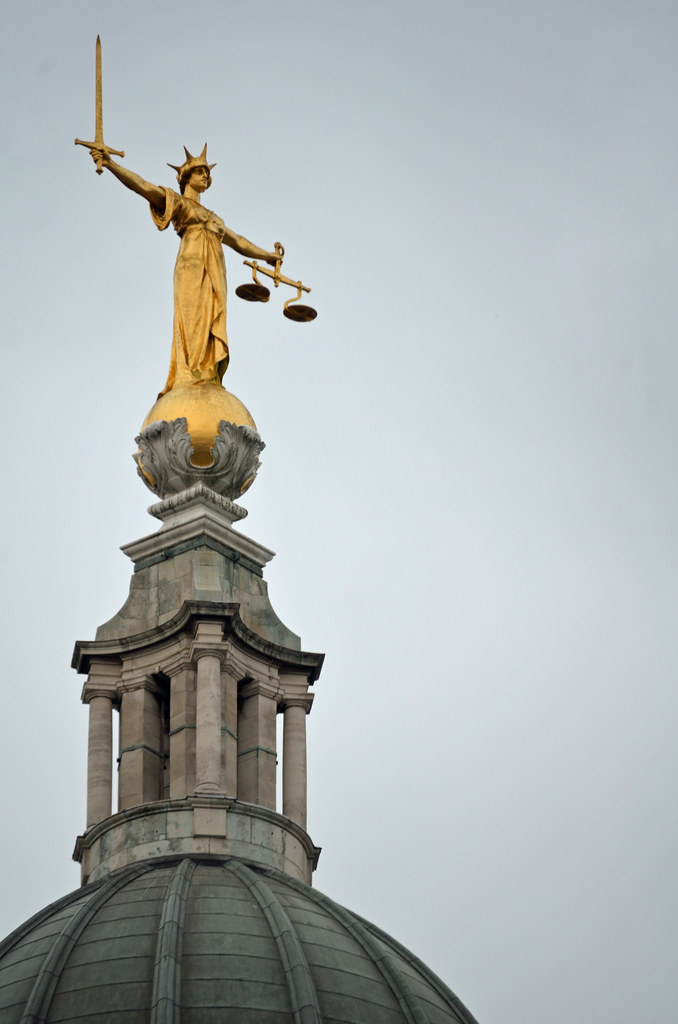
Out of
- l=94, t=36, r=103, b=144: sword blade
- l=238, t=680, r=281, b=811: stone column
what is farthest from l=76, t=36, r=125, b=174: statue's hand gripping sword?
l=238, t=680, r=281, b=811: stone column

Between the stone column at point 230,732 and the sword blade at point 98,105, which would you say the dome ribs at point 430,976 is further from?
the sword blade at point 98,105

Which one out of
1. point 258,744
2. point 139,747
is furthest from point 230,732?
point 139,747

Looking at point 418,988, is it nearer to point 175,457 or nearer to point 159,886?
point 159,886

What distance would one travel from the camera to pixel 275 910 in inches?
2322

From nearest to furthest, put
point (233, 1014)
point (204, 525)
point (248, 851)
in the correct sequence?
1. point (233, 1014)
2. point (248, 851)
3. point (204, 525)

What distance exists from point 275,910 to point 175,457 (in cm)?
1313

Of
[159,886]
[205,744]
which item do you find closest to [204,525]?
[205,744]

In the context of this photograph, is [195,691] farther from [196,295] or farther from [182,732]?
[196,295]

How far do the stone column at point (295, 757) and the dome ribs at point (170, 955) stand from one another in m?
5.43

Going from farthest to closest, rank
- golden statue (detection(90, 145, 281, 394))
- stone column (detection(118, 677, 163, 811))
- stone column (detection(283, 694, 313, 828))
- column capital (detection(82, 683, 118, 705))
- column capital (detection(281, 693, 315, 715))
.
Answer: golden statue (detection(90, 145, 281, 394)) < column capital (detection(281, 693, 315, 715)) < column capital (detection(82, 683, 118, 705)) < stone column (detection(283, 694, 313, 828)) < stone column (detection(118, 677, 163, 811))

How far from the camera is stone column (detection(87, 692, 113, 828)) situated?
212ft

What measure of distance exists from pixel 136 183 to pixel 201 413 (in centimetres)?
573

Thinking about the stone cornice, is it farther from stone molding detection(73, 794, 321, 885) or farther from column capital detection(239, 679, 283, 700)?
stone molding detection(73, 794, 321, 885)

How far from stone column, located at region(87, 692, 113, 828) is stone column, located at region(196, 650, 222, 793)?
2.54 metres
